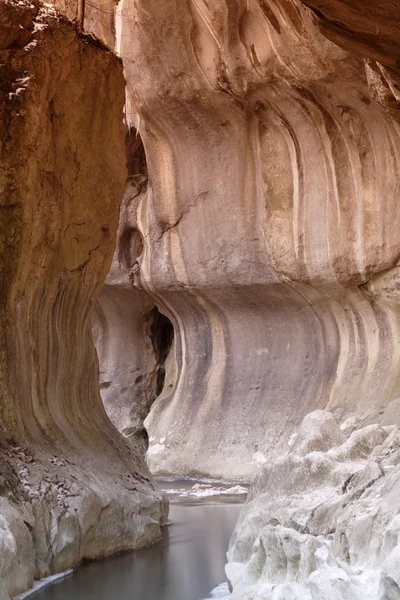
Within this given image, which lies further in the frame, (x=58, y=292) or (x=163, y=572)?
(x=58, y=292)

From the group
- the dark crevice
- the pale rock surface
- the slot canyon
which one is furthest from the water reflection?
the dark crevice

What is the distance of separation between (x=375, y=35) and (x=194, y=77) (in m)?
7.39

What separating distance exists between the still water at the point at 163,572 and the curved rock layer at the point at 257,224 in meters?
4.89

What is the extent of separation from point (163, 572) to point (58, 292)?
2750mm

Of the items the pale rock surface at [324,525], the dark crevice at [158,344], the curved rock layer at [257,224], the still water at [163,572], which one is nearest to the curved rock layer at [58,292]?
the still water at [163,572]

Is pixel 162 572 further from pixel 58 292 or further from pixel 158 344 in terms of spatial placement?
A: pixel 158 344

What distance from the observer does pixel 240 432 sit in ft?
51.2

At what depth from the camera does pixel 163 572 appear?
7.94 metres

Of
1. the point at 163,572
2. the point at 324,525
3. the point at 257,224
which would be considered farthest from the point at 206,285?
the point at 324,525

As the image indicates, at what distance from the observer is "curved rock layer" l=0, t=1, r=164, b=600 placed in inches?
310

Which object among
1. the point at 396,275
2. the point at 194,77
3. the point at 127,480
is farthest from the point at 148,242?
the point at 127,480

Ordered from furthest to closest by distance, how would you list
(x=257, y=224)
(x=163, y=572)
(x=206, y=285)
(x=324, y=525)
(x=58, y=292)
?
(x=206, y=285)
(x=257, y=224)
(x=58, y=292)
(x=163, y=572)
(x=324, y=525)

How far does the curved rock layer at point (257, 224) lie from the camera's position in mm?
13617

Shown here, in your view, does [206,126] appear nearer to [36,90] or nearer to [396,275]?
[396,275]
